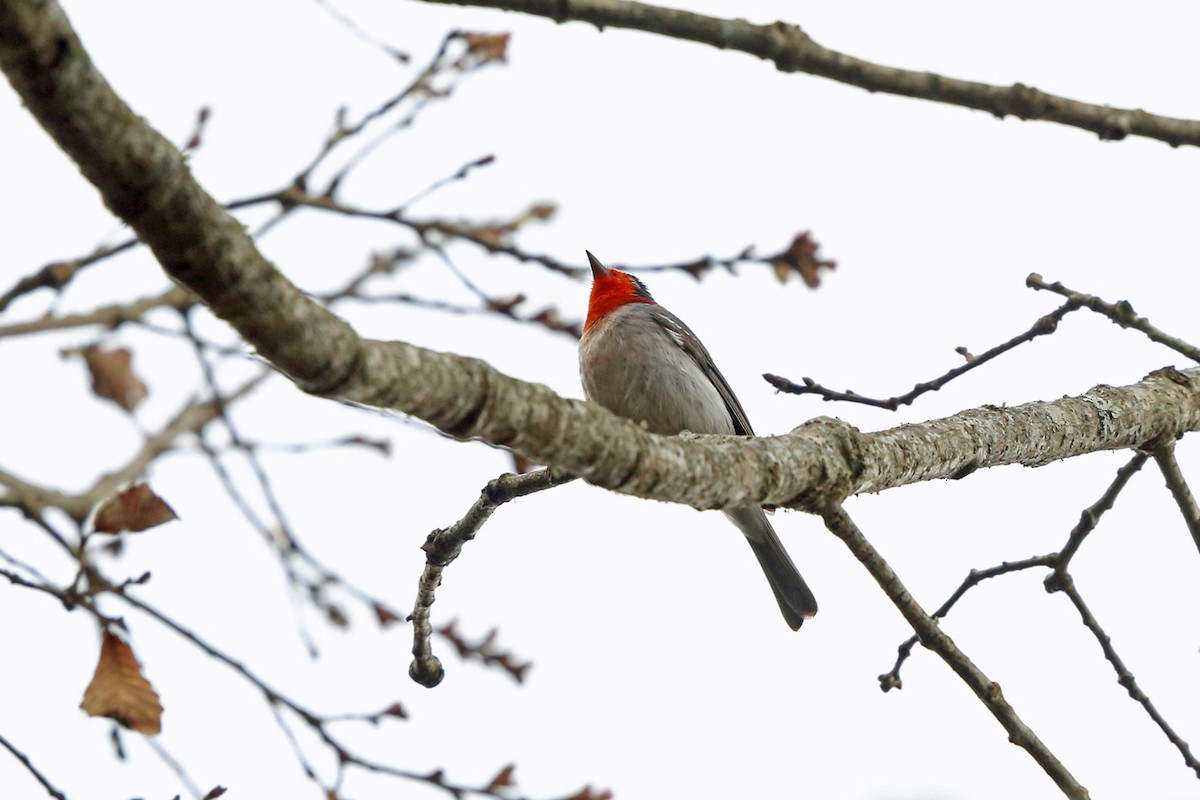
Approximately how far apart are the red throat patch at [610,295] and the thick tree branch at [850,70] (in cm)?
436

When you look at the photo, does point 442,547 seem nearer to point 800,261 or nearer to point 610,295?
point 800,261

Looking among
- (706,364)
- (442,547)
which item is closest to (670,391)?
(706,364)

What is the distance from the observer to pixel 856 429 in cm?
288

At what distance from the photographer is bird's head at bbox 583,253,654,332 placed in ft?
Answer: 21.4

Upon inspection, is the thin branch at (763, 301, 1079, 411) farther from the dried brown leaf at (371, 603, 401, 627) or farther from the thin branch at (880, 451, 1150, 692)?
the dried brown leaf at (371, 603, 401, 627)

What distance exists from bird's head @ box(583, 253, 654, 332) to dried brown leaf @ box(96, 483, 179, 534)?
14.9ft

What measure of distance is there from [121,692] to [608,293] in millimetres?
5116

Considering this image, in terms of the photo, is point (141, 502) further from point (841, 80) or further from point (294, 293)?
point (841, 80)

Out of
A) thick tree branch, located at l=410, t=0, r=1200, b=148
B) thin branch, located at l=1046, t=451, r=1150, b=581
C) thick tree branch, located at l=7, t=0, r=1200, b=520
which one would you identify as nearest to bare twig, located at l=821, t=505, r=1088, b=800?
thick tree branch, located at l=7, t=0, r=1200, b=520

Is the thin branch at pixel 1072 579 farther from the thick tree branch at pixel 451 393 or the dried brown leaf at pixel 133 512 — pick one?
the dried brown leaf at pixel 133 512

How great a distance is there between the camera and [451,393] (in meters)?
1.91

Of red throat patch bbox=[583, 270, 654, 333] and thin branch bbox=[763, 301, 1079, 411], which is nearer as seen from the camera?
thin branch bbox=[763, 301, 1079, 411]

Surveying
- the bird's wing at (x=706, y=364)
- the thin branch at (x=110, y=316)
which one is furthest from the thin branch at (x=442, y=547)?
the bird's wing at (x=706, y=364)

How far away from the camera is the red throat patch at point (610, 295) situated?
651 cm
